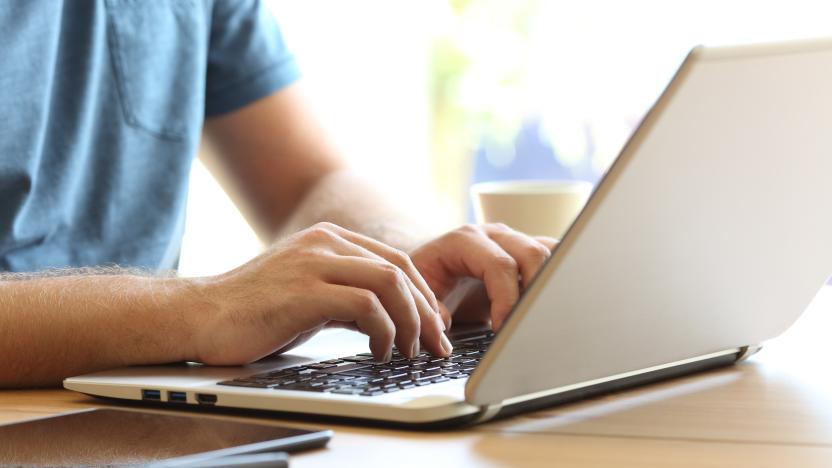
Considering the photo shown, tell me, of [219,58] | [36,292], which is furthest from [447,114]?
[36,292]

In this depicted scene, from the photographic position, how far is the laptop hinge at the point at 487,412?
1.93 feet

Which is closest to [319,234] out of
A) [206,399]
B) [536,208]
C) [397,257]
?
[397,257]

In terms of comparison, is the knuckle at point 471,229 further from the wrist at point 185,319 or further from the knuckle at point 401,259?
the wrist at point 185,319

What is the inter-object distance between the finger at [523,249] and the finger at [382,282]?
0.60ft

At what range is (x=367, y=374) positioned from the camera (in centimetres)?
69

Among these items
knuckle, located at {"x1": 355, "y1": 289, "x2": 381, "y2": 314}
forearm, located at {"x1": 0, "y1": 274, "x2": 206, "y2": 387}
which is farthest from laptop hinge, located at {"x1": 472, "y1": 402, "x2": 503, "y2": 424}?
forearm, located at {"x1": 0, "y1": 274, "x2": 206, "y2": 387}

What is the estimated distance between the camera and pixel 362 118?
Answer: 12.2 feet

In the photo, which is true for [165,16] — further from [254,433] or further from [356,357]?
[254,433]

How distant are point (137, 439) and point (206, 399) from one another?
9 centimetres

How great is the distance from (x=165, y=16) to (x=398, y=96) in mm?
2428

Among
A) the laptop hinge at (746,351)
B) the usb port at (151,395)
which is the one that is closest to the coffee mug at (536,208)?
the laptop hinge at (746,351)

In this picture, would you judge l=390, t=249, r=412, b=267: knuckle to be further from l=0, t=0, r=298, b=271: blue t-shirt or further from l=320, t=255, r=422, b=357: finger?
l=0, t=0, r=298, b=271: blue t-shirt

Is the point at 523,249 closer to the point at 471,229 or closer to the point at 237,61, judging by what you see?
the point at 471,229

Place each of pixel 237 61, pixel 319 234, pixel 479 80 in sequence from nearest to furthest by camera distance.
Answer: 1. pixel 319 234
2. pixel 237 61
3. pixel 479 80
